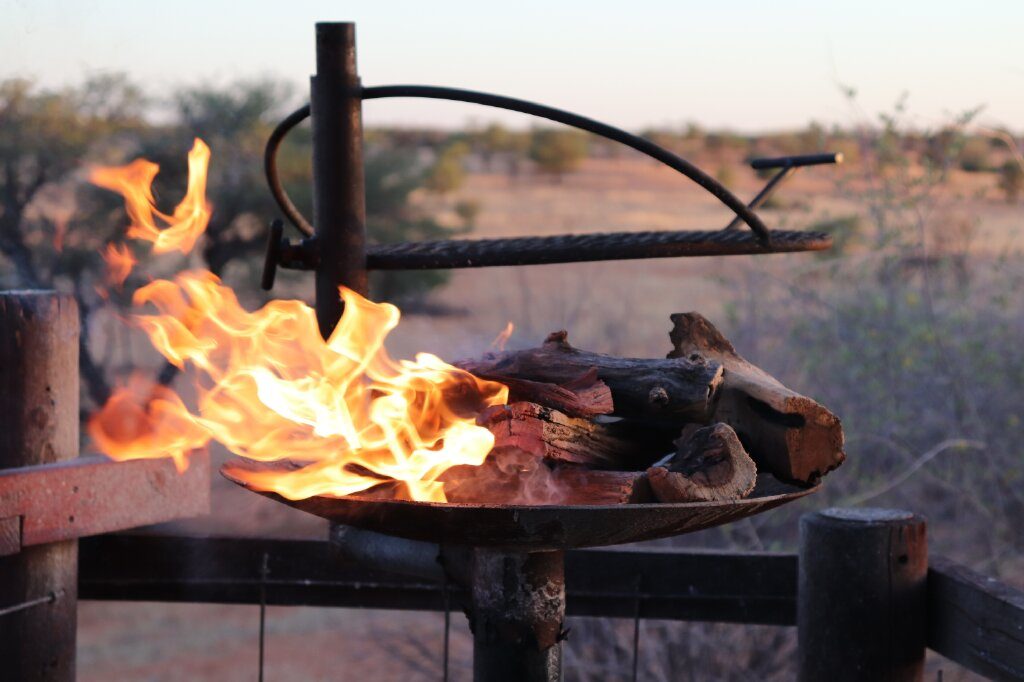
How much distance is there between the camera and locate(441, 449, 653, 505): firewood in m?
1.67

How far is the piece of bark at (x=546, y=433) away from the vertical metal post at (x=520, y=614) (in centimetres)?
15

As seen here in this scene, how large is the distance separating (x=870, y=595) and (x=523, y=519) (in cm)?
93

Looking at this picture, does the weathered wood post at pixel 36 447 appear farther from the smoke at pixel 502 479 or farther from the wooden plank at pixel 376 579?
the smoke at pixel 502 479

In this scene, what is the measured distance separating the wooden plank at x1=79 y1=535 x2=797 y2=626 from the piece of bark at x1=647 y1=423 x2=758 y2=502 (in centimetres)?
61

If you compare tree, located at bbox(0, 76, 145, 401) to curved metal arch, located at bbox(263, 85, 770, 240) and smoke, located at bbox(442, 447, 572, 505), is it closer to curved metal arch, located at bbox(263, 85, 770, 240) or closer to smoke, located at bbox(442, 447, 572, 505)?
curved metal arch, located at bbox(263, 85, 770, 240)

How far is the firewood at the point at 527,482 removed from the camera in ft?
5.48

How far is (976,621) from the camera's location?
2004 millimetres

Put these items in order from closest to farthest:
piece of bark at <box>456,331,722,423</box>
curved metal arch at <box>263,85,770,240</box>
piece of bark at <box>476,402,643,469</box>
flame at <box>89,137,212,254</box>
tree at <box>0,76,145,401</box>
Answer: piece of bark at <box>476,402,643,469</box>, piece of bark at <box>456,331,722,423</box>, curved metal arch at <box>263,85,770,240</box>, flame at <box>89,137,212,254</box>, tree at <box>0,76,145,401</box>

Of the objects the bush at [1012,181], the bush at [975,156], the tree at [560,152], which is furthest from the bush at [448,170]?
the bush at [1012,181]

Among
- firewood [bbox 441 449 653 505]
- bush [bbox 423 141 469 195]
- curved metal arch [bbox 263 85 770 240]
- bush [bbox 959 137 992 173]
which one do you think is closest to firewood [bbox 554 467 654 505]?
firewood [bbox 441 449 653 505]

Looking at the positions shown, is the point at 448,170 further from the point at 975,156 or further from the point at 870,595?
the point at 870,595

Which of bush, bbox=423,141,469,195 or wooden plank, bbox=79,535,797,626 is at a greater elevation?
bush, bbox=423,141,469,195

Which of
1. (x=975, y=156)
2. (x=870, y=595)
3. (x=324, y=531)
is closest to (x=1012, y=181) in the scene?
(x=975, y=156)

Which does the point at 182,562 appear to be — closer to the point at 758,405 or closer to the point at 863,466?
the point at 758,405
